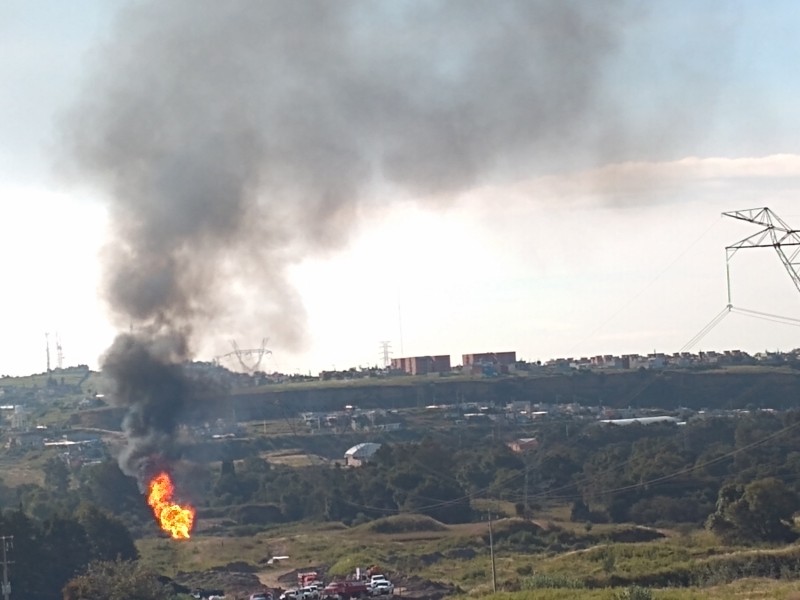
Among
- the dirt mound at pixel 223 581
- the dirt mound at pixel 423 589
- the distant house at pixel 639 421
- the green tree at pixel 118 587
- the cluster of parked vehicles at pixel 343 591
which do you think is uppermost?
the distant house at pixel 639 421

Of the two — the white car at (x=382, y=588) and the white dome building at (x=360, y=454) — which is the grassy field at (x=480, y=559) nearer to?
the white car at (x=382, y=588)

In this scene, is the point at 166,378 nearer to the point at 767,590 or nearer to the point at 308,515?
the point at 308,515

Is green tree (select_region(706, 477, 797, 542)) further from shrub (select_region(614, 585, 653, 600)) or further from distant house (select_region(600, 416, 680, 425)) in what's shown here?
distant house (select_region(600, 416, 680, 425))

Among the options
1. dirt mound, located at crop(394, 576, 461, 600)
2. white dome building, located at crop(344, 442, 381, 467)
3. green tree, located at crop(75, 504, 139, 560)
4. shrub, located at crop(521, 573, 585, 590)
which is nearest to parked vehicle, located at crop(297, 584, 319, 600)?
dirt mound, located at crop(394, 576, 461, 600)

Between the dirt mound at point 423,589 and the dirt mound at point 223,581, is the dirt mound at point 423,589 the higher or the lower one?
the higher one

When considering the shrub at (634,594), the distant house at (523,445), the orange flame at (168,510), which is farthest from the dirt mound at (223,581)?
the distant house at (523,445)

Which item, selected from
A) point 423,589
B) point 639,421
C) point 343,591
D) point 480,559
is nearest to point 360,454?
point 639,421
